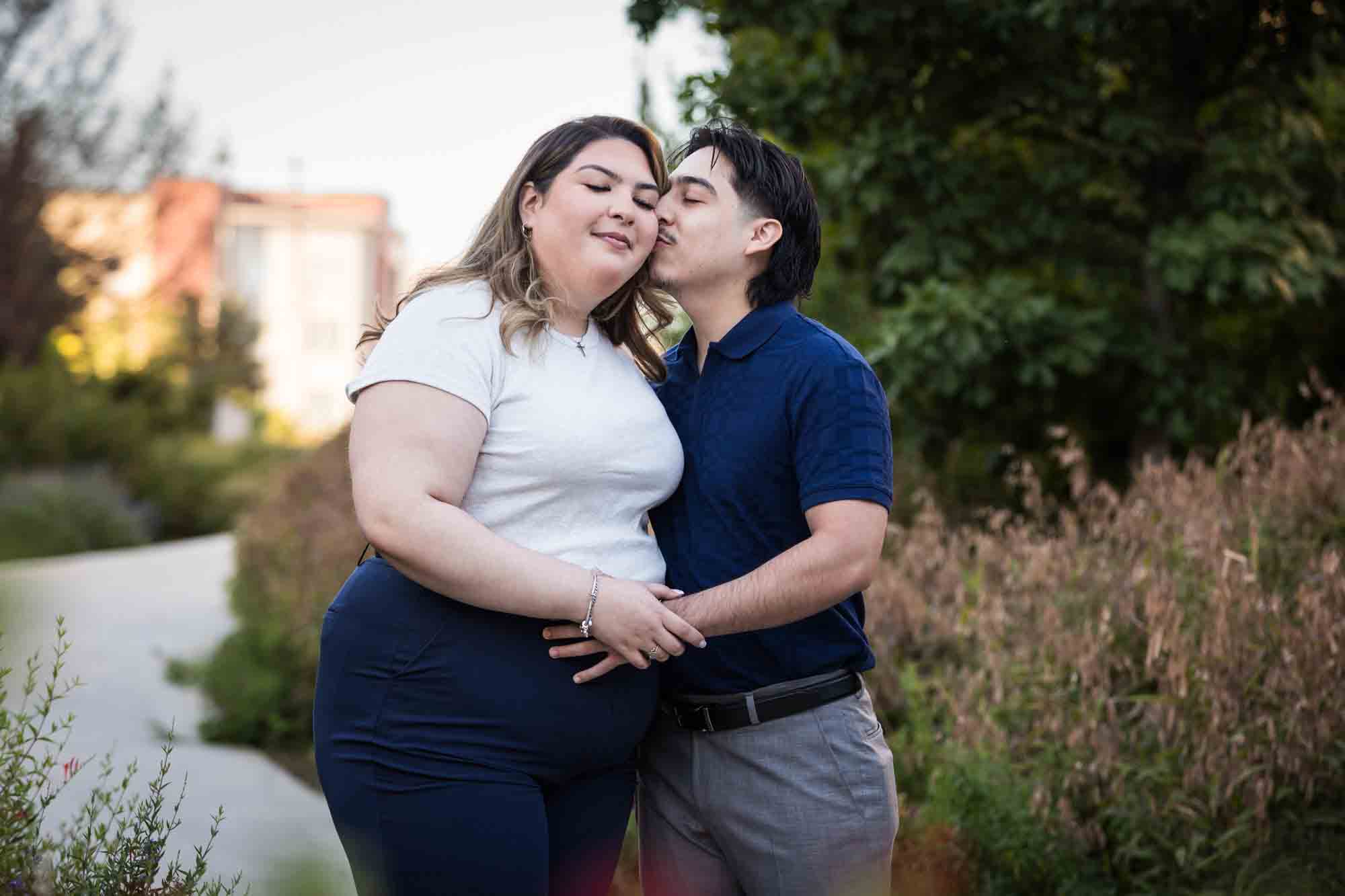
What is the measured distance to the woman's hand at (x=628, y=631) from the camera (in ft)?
6.76

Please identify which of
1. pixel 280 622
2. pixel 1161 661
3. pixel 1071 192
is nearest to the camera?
pixel 1161 661

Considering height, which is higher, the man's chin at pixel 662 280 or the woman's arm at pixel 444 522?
the man's chin at pixel 662 280

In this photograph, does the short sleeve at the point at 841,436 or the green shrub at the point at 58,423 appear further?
the green shrub at the point at 58,423

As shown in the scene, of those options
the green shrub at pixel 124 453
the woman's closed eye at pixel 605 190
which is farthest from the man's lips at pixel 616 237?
the green shrub at pixel 124 453

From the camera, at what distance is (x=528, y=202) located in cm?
236

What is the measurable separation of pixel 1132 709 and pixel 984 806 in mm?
639

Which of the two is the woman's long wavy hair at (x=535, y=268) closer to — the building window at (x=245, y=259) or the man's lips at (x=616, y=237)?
the man's lips at (x=616, y=237)

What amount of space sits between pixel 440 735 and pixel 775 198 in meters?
1.20

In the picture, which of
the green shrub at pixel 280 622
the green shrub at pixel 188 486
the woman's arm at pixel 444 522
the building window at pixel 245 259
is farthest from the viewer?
the building window at pixel 245 259

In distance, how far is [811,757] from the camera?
2291mm

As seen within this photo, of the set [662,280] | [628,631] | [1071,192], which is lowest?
[628,631]

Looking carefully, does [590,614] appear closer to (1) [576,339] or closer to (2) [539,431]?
(2) [539,431]

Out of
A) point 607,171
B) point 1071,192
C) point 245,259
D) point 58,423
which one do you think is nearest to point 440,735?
point 607,171

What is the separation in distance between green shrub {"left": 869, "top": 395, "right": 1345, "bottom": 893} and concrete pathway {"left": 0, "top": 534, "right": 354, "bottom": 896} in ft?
6.85
